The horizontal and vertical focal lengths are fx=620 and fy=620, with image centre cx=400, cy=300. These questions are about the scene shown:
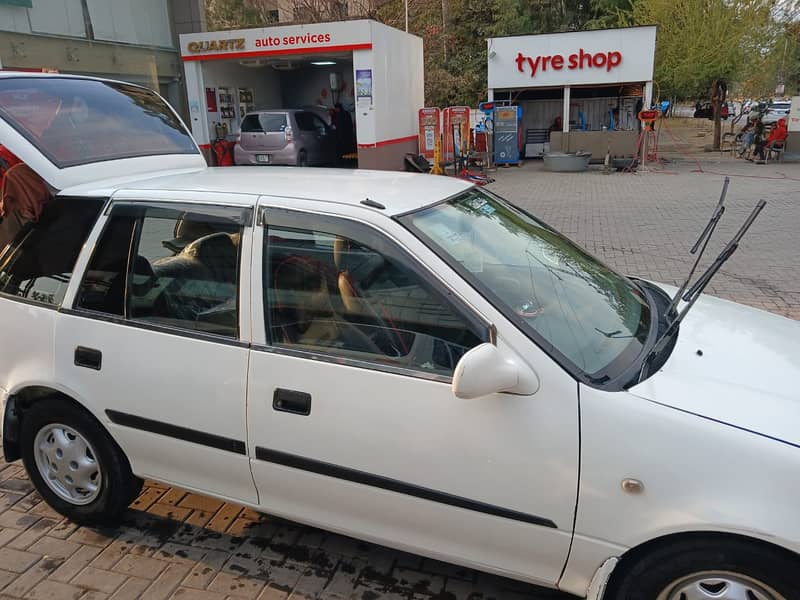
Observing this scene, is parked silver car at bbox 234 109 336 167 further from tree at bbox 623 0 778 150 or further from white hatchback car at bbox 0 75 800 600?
Answer: tree at bbox 623 0 778 150

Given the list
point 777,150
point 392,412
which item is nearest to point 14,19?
point 392,412

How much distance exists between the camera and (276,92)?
21781mm

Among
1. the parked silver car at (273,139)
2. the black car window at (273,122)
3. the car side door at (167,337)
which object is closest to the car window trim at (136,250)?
the car side door at (167,337)

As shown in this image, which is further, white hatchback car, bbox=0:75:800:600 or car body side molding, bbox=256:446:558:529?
car body side molding, bbox=256:446:558:529

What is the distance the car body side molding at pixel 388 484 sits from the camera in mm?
2193

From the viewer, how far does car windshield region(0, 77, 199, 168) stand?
3189 millimetres

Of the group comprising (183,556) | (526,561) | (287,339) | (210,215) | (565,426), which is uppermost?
(210,215)

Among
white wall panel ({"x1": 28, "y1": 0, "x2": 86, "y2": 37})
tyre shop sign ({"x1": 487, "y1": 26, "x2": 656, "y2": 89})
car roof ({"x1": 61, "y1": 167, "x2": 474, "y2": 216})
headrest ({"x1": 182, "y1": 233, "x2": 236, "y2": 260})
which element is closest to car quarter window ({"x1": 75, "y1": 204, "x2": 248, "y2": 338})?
headrest ({"x1": 182, "y1": 233, "x2": 236, "y2": 260})

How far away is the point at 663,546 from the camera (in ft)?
6.72

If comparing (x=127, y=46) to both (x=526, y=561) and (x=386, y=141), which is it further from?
(x=526, y=561)

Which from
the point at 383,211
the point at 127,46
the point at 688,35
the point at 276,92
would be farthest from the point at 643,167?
the point at 383,211

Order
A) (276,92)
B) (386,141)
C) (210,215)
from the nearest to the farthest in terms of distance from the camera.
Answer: (210,215), (386,141), (276,92)

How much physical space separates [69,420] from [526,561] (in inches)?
87.6

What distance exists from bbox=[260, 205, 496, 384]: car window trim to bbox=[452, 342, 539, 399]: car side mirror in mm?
151
